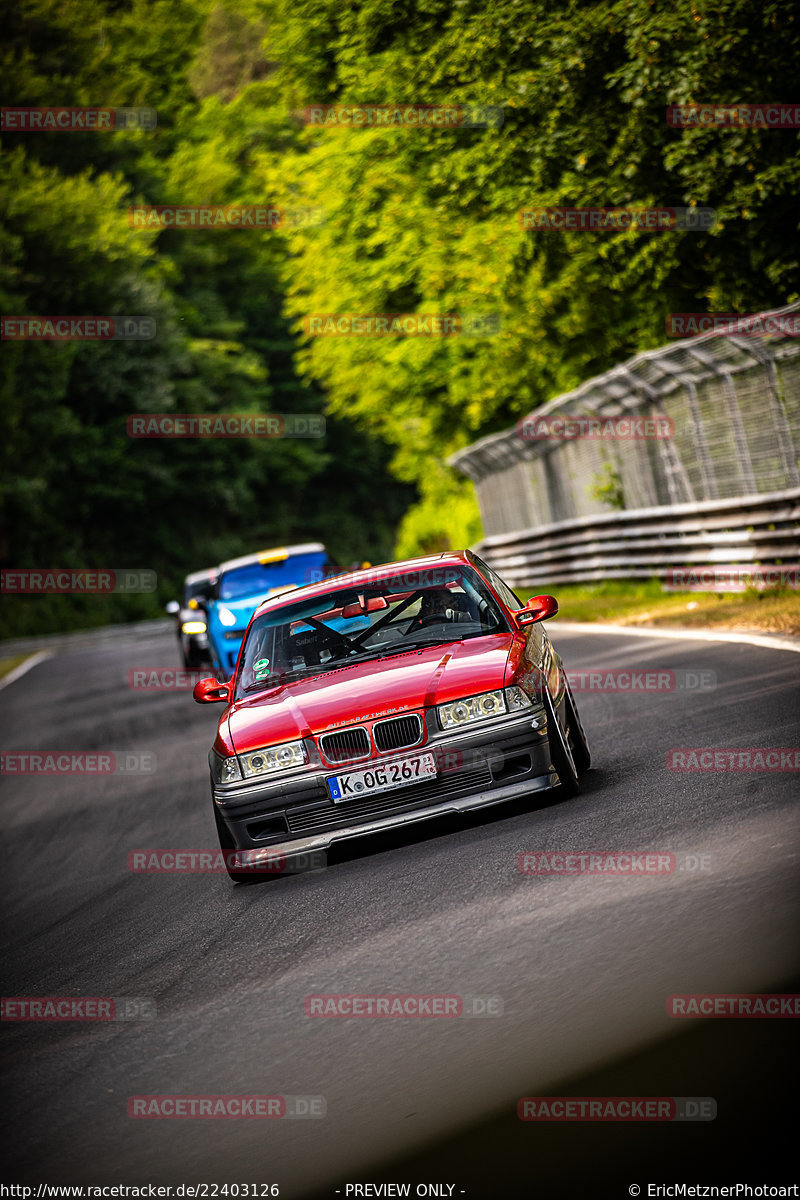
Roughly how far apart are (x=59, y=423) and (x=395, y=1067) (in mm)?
55997

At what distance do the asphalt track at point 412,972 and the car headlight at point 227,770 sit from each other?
607 mm

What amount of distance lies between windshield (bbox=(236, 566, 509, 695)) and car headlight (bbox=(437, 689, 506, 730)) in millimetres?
861

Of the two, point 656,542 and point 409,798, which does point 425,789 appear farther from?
point 656,542

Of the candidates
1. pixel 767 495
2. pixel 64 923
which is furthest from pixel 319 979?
pixel 767 495

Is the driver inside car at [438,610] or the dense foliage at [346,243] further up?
the dense foliage at [346,243]

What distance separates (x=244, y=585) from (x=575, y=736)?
9764 mm

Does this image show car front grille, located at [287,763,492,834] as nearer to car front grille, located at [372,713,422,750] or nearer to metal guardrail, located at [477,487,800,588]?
car front grille, located at [372,713,422,750]

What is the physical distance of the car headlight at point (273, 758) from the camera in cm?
733

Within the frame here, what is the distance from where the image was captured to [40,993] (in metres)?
6.48

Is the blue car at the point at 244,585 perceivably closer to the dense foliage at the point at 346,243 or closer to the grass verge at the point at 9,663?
the dense foliage at the point at 346,243

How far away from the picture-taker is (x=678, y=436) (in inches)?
A: 781

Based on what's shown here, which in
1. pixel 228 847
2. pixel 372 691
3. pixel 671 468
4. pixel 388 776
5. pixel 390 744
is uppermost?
pixel 671 468

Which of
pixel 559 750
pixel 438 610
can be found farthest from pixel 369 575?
pixel 559 750

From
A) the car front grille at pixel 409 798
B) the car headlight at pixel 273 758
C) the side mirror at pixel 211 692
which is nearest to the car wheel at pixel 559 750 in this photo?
the car front grille at pixel 409 798
